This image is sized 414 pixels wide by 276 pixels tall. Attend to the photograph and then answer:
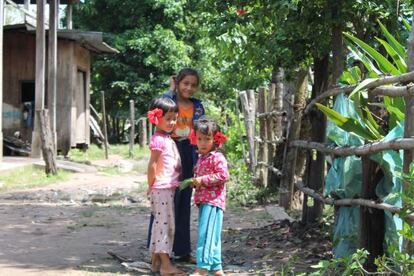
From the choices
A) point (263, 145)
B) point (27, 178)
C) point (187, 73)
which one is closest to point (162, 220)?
point (187, 73)

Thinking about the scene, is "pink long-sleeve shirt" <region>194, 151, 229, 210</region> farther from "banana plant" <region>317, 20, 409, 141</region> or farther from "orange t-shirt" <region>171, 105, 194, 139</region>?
"banana plant" <region>317, 20, 409, 141</region>

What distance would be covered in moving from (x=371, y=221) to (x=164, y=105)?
5.54 ft

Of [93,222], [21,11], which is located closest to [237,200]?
[93,222]

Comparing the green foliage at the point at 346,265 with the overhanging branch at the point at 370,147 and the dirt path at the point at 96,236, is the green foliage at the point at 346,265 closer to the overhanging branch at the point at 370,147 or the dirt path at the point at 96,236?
the overhanging branch at the point at 370,147

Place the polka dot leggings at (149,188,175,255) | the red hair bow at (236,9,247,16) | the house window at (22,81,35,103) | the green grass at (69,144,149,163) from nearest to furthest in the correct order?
the polka dot leggings at (149,188,175,255) < the red hair bow at (236,9,247,16) < the green grass at (69,144,149,163) < the house window at (22,81,35,103)

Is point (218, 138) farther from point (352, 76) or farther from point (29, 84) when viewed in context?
point (29, 84)

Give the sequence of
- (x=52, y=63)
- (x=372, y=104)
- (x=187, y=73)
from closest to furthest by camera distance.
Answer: (x=372, y=104), (x=187, y=73), (x=52, y=63)

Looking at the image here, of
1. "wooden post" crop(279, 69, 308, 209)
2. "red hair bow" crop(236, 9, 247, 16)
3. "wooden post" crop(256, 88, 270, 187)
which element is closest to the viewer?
"red hair bow" crop(236, 9, 247, 16)

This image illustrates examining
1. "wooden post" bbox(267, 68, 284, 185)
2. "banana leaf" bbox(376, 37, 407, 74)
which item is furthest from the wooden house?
"banana leaf" bbox(376, 37, 407, 74)

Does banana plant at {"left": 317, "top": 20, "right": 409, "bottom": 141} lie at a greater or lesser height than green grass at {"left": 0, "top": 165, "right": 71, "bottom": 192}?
greater

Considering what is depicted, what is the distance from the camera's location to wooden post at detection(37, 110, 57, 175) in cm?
1227

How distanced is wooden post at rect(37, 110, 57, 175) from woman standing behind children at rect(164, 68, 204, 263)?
7.56 metres

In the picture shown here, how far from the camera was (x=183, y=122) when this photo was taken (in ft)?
16.8

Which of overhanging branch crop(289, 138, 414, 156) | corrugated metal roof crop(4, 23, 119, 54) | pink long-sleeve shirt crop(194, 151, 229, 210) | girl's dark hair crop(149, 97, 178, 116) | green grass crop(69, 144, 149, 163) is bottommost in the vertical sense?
green grass crop(69, 144, 149, 163)
